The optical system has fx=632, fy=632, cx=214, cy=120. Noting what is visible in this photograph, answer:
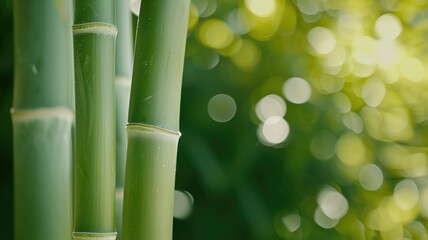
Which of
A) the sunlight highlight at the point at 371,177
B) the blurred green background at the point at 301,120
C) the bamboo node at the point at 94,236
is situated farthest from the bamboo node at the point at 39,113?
the sunlight highlight at the point at 371,177

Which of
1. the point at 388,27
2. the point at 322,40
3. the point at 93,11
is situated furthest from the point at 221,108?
the point at 93,11

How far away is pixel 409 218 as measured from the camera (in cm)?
101

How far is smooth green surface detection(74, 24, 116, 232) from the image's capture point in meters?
0.38

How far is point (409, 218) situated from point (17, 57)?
74 centimetres

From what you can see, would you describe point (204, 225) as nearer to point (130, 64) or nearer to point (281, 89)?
point (281, 89)

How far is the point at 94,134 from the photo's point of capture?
38cm

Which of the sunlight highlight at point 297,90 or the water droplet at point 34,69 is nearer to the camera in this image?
the water droplet at point 34,69

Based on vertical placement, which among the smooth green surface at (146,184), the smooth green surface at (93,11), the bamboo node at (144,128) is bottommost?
the smooth green surface at (146,184)

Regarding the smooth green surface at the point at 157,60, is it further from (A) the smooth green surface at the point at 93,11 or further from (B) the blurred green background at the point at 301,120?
(B) the blurred green background at the point at 301,120

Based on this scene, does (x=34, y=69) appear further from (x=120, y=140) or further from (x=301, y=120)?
(x=301, y=120)

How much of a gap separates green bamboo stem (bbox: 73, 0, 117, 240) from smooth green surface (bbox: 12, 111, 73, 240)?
0.07 metres

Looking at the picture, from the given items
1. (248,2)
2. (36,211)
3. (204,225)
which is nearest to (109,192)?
(36,211)

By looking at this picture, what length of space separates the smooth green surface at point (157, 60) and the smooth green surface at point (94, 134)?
2cm

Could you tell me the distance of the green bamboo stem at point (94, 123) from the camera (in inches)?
15.1
